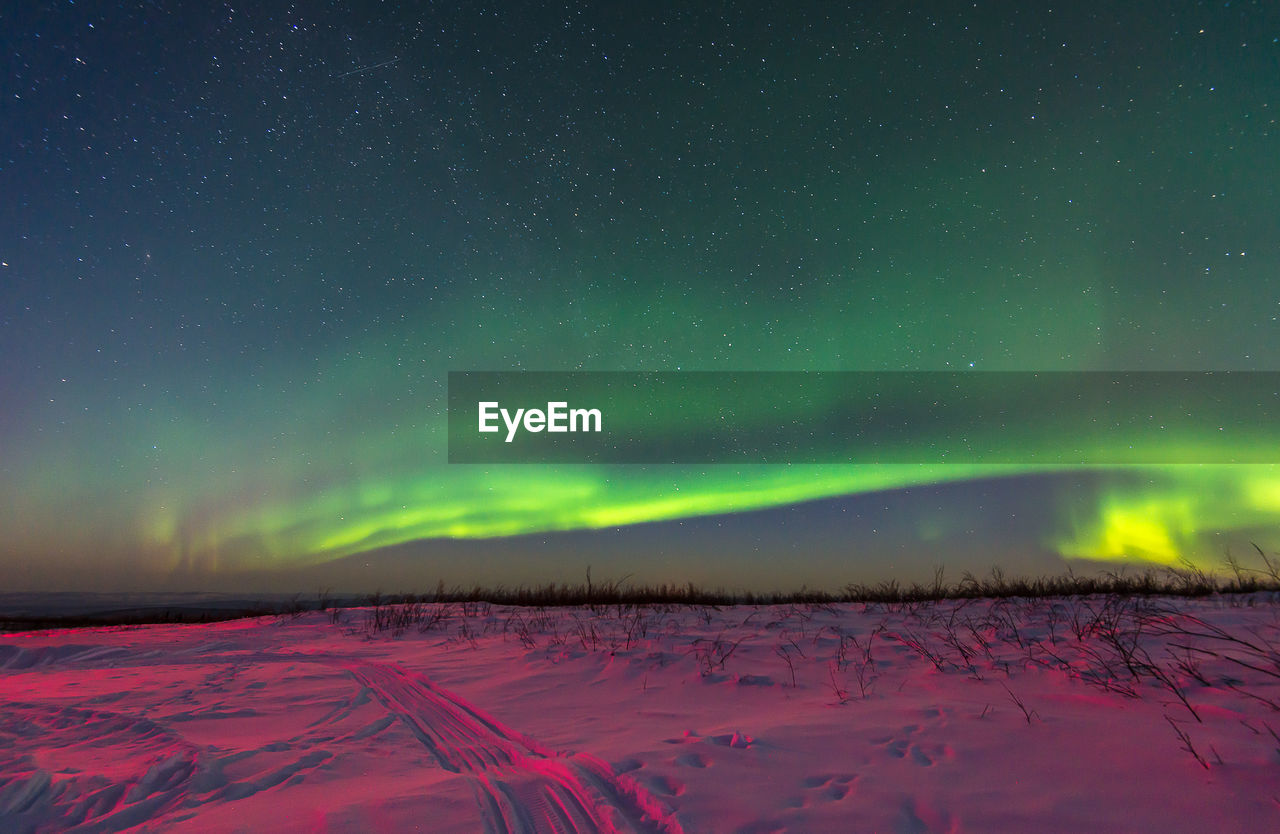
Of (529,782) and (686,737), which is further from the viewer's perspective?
(686,737)

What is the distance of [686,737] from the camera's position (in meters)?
3.98

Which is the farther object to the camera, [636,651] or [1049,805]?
[636,651]

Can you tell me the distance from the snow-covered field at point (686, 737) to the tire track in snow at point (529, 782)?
0.6 inches

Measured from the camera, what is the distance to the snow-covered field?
9.25ft

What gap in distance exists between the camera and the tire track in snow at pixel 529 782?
2820mm

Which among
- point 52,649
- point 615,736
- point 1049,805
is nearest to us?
point 1049,805

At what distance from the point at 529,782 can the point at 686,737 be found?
110 centimetres

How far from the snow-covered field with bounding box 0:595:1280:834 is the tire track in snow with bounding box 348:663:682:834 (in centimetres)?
2

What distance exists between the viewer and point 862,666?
19.3 feet

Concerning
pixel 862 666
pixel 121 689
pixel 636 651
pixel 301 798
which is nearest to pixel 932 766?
pixel 862 666

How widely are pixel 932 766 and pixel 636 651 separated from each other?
13.8 feet

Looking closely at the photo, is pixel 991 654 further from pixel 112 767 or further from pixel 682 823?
pixel 112 767

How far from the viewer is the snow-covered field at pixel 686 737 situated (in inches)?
111

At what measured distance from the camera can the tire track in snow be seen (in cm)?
282
